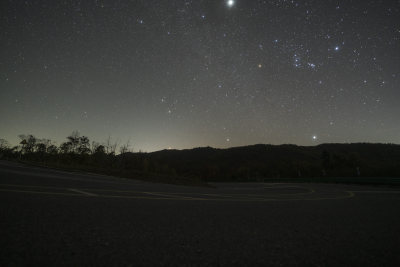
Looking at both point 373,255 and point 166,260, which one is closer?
point 166,260

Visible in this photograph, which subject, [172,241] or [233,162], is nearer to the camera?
[172,241]

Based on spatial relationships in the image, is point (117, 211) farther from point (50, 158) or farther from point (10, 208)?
point (50, 158)

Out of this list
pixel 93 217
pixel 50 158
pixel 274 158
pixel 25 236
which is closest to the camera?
pixel 25 236

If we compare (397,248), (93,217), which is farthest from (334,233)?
(93,217)

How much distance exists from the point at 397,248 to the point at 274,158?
120 metres

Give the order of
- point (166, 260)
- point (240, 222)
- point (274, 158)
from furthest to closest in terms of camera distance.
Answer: point (274, 158), point (240, 222), point (166, 260)

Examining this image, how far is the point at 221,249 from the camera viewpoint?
1.72 meters

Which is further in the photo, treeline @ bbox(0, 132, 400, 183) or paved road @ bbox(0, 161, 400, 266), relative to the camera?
treeline @ bbox(0, 132, 400, 183)

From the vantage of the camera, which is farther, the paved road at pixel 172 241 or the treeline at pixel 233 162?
the treeline at pixel 233 162

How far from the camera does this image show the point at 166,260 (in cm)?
141

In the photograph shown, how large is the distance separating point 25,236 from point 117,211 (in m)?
1.37

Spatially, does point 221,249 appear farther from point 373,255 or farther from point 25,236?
point 25,236

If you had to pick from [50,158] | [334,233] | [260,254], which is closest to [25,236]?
[260,254]

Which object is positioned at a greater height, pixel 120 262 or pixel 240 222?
pixel 120 262
